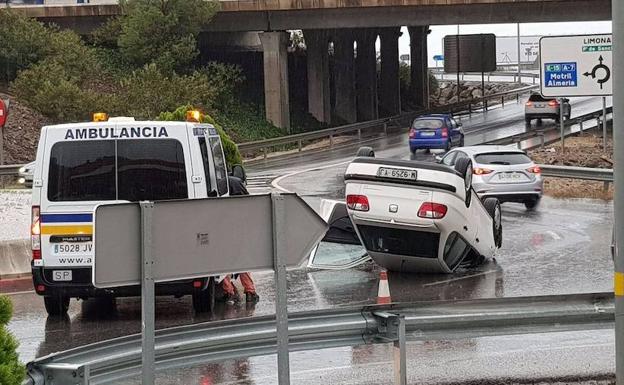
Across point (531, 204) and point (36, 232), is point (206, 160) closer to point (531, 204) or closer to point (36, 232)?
point (36, 232)

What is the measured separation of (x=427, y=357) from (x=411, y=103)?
6934 cm

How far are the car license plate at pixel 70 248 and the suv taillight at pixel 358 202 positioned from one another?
3996 millimetres

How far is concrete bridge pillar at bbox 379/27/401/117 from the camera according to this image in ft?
242

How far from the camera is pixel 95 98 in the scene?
154 feet

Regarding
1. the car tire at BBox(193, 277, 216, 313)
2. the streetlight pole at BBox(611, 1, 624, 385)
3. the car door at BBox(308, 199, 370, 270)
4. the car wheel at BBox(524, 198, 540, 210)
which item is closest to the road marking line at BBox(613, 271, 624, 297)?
the streetlight pole at BBox(611, 1, 624, 385)

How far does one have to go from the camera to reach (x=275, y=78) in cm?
5706

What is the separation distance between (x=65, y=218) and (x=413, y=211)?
4.63 m

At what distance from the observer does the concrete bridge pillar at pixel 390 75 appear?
7369cm

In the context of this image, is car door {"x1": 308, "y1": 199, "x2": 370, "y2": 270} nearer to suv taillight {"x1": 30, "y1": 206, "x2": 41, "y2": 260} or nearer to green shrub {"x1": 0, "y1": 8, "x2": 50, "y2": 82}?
suv taillight {"x1": 30, "y1": 206, "x2": 41, "y2": 260}

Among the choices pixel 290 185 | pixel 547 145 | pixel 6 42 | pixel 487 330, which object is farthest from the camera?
pixel 6 42

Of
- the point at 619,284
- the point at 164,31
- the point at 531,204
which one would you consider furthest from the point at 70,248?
the point at 164,31

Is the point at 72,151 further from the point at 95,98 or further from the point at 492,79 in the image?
the point at 492,79

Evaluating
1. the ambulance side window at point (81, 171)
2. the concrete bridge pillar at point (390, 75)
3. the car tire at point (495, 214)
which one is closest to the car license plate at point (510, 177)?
the car tire at point (495, 214)

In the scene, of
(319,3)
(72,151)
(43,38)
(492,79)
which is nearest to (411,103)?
(319,3)
